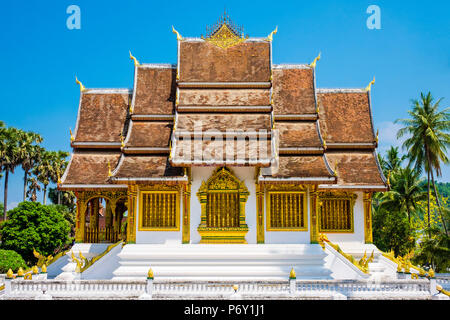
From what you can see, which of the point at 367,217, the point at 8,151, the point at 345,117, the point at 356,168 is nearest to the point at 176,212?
the point at 356,168

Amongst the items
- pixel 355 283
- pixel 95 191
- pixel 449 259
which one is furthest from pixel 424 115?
pixel 95 191

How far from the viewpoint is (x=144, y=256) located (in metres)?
15.2

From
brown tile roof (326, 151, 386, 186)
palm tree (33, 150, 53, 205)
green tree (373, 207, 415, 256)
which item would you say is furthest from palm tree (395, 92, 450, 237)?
palm tree (33, 150, 53, 205)

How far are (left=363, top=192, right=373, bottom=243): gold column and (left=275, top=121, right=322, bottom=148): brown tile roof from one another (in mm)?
3090

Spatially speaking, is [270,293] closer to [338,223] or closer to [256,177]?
[256,177]

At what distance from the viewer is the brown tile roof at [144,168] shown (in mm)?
15656

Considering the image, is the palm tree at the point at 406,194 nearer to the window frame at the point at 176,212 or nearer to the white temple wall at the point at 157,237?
the window frame at the point at 176,212

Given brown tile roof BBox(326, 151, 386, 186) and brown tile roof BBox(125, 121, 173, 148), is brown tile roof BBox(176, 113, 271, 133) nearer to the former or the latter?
brown tile roof BBox(125, 121, 173, 148)

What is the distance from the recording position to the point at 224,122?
1686cm

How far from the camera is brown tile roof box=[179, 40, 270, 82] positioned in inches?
717

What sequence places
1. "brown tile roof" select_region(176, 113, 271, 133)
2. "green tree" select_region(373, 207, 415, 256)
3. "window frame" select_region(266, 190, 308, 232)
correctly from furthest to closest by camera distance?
"green tree" select_region(373, 207, 415, 256) → "brown tile roof" select_region(176, 113, 271, 133) → "window frame" select_region(266, 190, 308, 232)

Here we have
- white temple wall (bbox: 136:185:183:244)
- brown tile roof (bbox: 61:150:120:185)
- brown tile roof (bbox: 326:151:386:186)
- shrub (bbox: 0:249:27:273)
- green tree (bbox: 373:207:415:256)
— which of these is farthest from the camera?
green tree (bbox: 373:207:415:256)
